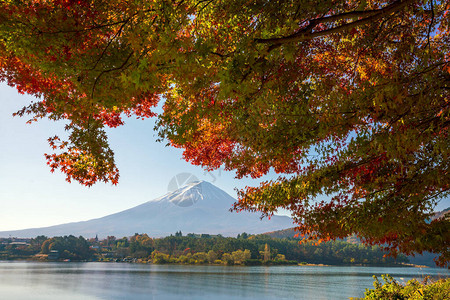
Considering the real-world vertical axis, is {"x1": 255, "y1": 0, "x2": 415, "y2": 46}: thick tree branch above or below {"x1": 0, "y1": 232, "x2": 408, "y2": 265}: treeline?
above

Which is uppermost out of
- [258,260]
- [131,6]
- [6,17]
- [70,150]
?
[131,6]

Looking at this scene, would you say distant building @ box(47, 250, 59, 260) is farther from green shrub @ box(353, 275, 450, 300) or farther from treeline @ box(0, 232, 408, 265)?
green shrub @ box(353, 275, 450, 300)

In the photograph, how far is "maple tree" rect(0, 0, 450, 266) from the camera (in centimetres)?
367

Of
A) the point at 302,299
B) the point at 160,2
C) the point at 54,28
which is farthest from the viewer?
the point at 302,299

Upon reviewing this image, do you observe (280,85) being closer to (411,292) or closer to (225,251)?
(411,292)

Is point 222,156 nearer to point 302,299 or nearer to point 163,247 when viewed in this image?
point 302,299

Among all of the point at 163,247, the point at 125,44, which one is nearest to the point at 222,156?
the point at 125,44

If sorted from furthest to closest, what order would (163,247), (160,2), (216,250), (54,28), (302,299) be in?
(163,247) → (216,250) → (302,299) → (54,28) → (160,2)

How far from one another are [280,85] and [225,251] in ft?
206

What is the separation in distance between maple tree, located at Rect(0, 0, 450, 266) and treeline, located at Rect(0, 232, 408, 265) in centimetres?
5656

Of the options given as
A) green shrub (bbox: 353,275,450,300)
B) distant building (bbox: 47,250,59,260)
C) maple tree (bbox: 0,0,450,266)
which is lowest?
distant building (bbox: 47,250,59,260)

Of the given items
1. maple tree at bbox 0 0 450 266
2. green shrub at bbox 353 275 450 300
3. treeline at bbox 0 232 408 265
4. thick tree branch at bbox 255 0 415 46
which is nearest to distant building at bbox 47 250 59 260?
treeline at bbox 0 232 408 265

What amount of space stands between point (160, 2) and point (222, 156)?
6.57 m

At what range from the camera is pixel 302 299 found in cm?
2814
